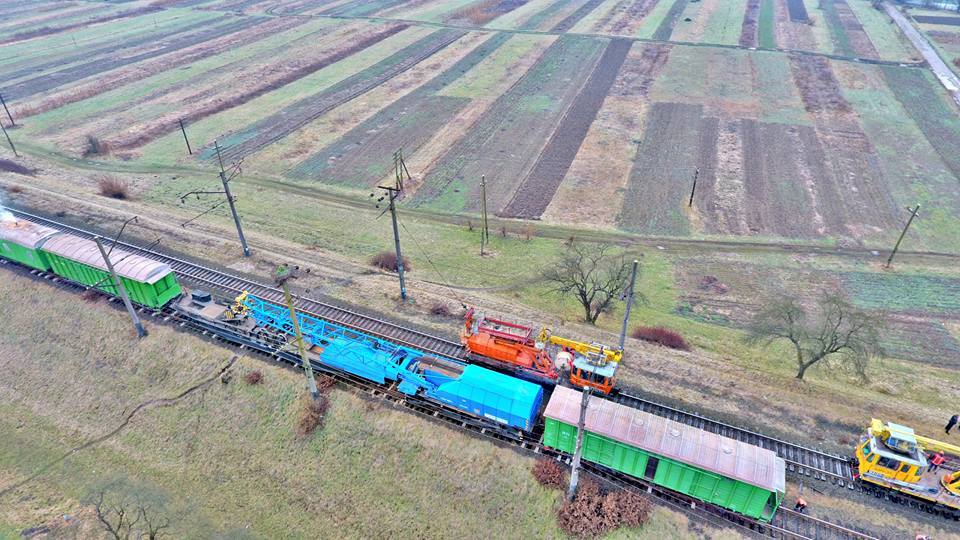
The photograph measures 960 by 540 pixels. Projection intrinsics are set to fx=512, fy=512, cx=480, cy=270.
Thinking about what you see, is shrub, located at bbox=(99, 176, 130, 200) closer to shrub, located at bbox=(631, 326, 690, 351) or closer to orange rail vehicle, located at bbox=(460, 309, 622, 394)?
orange rail vehicle, located at bbox=(460, 309, 622, 394)

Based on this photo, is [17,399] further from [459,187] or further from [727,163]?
[727,163]

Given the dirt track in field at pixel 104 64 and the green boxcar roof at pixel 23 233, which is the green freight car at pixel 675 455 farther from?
the dirt track in field at pixel 104 64

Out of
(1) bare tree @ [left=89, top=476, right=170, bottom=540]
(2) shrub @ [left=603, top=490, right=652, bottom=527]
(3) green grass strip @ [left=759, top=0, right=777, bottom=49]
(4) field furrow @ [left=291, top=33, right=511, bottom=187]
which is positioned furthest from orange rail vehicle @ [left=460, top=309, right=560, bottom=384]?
(3) green grass strip @ [left=759, top=0, right=777, bottom=49]

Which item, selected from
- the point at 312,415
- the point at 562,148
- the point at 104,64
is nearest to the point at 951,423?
the point at 312,415

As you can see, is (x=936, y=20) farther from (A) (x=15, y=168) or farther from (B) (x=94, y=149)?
(A) (x=15, y=168)

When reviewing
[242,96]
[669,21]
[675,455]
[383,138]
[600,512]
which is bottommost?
[600,512]

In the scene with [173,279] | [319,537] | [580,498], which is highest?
[173,279]

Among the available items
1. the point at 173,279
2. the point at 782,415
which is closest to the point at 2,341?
the point at 173,279

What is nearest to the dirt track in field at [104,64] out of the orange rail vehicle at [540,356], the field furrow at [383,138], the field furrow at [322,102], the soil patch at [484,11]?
the field furrow at [322,102]
